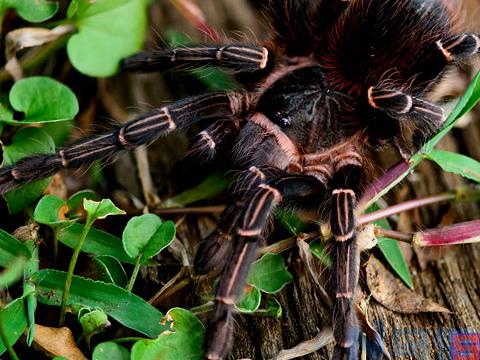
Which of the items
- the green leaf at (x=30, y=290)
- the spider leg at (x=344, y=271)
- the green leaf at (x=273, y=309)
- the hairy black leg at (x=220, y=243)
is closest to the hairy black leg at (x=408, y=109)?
the spider leg at (x=344, y=271)

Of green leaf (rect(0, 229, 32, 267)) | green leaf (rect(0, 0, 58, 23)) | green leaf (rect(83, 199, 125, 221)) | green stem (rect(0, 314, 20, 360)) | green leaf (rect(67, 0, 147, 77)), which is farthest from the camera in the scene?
green leaf (rect(67, 0, 147, 77))

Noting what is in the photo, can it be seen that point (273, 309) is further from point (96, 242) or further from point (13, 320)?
point (13, 320)

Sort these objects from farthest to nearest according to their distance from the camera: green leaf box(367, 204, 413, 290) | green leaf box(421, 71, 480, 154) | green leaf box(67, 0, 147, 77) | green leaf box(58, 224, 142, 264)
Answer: green leaf box(67, 0, 147, 77)
green leaf box(367, 204, 413, 290)
green leaf box(421, 71, 480, 154)
green leaf box(58, 224, 142, 264)

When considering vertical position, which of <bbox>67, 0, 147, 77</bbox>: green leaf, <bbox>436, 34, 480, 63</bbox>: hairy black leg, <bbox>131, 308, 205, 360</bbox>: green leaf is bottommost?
<bbox>131, 308, 205, 360</bbox>: green leaf

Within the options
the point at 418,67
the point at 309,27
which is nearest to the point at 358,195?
A: the point at 418,67

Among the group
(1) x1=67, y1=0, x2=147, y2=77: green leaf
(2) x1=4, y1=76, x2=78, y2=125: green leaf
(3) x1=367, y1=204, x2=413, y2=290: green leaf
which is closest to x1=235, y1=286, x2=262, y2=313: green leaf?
(3) x1=367, y1=204, x2=413, y2=290: green leaf

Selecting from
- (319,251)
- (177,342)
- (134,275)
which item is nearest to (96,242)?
(134,275)

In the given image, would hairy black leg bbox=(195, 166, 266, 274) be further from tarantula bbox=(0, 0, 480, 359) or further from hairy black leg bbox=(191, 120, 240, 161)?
hairy black leg bbox=(191, 120, 240, 161)
